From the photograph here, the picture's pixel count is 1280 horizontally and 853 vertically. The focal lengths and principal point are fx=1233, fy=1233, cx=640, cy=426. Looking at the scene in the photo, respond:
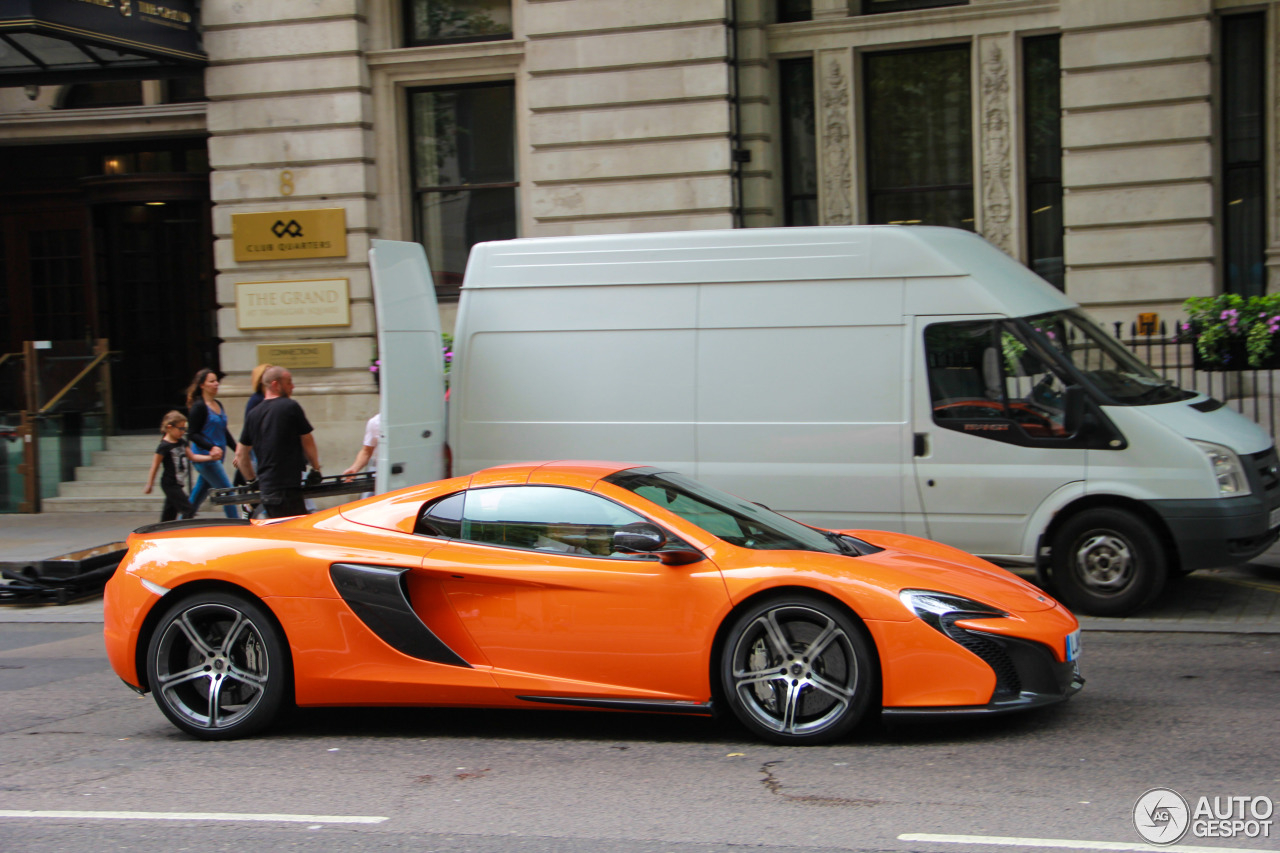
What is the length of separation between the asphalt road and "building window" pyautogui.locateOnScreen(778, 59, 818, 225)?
10338mm

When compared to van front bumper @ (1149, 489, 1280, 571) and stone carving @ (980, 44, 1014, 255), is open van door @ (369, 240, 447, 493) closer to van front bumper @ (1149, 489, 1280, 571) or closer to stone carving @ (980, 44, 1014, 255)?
van front bumper @ (1149, 489, 1280, 571)

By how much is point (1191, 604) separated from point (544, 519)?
5.07 meters

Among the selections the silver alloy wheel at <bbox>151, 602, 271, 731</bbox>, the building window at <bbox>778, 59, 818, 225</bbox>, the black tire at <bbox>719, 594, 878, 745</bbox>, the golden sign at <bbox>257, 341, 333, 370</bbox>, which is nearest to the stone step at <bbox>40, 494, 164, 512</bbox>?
the golden sign at <bbox>257, 341, 333, 370</bbox>

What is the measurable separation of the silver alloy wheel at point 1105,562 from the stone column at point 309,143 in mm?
10252

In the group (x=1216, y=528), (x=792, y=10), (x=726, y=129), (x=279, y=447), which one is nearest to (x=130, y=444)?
(x=279, y=447)

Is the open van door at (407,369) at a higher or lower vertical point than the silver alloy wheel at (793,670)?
higher

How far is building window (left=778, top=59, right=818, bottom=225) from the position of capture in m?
15.8

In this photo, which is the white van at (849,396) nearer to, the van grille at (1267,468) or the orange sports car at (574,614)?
the van grille at (1267,468)

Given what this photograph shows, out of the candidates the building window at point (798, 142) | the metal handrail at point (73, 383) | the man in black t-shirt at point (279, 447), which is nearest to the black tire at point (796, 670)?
the man in black t-shirt at point (279, 447)

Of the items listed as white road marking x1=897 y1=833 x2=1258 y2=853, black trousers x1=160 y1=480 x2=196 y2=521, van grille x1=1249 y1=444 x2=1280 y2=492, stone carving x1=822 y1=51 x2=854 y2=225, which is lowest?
white road marking x1=897 y1=833 x2=1258 y2=853

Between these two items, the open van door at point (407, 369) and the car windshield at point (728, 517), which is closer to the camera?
the car windshield at point (728, 517)

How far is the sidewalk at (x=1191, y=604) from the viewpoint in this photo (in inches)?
303

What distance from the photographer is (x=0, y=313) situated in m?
18.3

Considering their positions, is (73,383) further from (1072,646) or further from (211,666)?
(1072,646)
